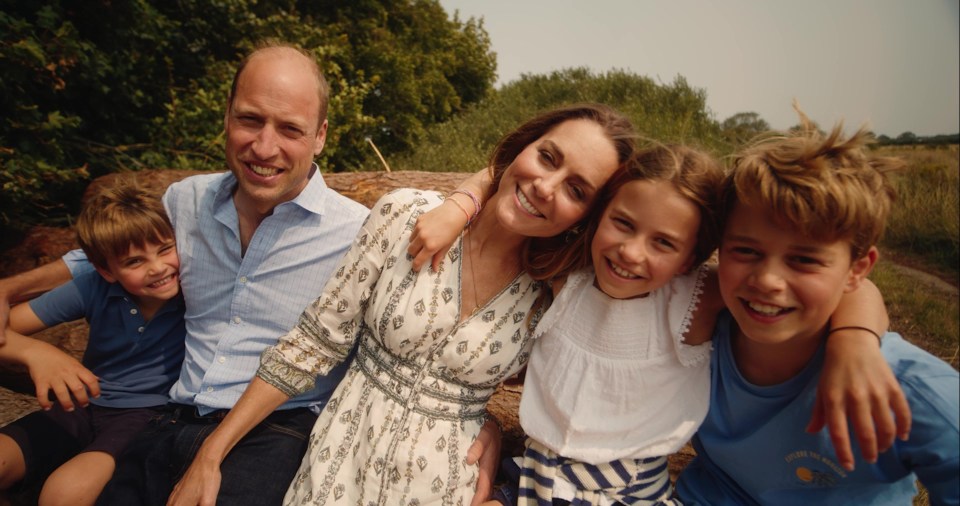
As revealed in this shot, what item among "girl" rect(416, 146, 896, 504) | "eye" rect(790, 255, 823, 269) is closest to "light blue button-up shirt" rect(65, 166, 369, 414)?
"girl" rect(416, 146, 896, 504)

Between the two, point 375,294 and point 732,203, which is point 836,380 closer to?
point 732,203

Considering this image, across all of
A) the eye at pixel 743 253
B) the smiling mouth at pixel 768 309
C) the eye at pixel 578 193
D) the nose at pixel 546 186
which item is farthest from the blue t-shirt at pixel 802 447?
the nose at pixel 546 186

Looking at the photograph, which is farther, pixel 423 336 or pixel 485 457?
pixel 485 457

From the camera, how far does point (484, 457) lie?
191 centimetres

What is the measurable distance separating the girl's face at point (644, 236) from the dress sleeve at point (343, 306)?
0.66 metres

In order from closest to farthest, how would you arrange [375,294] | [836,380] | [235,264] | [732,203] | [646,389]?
[836,380], [732,203], [646,389], [375,294], [235,264]

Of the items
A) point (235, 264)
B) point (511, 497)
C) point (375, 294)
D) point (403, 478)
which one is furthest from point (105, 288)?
point (511, 497)

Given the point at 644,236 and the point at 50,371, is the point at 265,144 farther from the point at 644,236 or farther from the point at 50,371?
the point at 644,236

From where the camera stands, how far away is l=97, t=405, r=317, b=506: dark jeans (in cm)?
189

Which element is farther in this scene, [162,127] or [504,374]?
[162,127]

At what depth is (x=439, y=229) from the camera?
5.62ft

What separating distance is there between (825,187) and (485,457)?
4.52 feet

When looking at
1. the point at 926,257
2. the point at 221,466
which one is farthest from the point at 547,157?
the point at 926,257

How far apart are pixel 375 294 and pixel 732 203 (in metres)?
1.19
